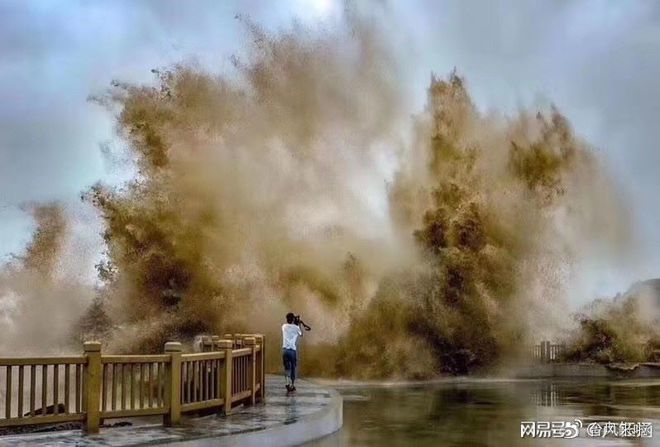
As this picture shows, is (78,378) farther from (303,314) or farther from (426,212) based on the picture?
(426,212)

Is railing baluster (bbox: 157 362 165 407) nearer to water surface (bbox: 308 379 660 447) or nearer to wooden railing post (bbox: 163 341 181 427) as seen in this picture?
wooden railing post (bbox: 163 341 181 427)

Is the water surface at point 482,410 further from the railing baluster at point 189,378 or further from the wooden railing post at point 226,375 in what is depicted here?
the railing baluster at point 189,378

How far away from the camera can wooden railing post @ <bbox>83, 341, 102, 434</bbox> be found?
10320 millimetres

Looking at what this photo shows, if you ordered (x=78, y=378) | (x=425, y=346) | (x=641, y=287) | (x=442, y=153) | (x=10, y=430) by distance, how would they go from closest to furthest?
(x=78, y=378) < (x=10, y=430) < (x=425, y=346) < (x=442, y=153) < (x=641, y=287)

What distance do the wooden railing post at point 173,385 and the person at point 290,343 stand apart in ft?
13.5

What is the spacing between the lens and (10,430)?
11578 mm

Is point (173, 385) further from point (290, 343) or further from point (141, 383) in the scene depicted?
point (290, 343)

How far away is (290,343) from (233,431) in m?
4.91

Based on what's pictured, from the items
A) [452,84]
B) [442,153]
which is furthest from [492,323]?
[452,84]

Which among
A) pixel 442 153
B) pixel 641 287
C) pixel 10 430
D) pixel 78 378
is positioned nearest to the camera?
pixel 78 378

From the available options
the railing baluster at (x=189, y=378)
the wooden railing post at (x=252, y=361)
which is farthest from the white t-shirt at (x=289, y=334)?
the railing baluster at (x=189, y=378)

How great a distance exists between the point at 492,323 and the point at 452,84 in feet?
28.4

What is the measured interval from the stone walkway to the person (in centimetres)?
131

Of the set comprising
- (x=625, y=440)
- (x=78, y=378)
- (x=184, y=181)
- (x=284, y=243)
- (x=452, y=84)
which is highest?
(x=452, y=84)
